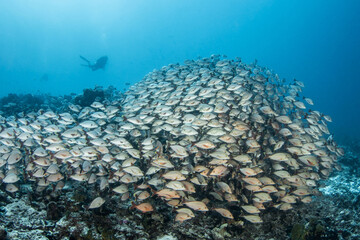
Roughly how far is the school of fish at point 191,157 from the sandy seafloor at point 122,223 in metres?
0.34

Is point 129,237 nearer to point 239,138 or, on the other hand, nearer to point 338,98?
point 239,138

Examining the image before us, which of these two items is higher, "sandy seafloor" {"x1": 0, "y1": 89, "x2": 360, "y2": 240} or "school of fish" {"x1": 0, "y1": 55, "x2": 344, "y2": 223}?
"school of fish" {"x1": 0, "y1": 55, "x2": 344, "y2": 223}

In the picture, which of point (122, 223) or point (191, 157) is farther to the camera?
point (191, 157)

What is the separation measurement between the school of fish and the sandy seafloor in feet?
1.12

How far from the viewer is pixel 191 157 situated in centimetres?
737

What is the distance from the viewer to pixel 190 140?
729cm

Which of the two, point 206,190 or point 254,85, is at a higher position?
point 254,85

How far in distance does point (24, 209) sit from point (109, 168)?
105 inches

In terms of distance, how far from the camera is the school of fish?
6.01 metres

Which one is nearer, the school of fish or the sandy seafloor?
the sandy seafloor

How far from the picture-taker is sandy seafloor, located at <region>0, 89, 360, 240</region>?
225 inches

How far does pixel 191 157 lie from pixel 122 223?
292 cm

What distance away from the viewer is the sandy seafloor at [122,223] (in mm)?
5715

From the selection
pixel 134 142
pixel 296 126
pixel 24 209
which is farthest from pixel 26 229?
pixel 296 126
